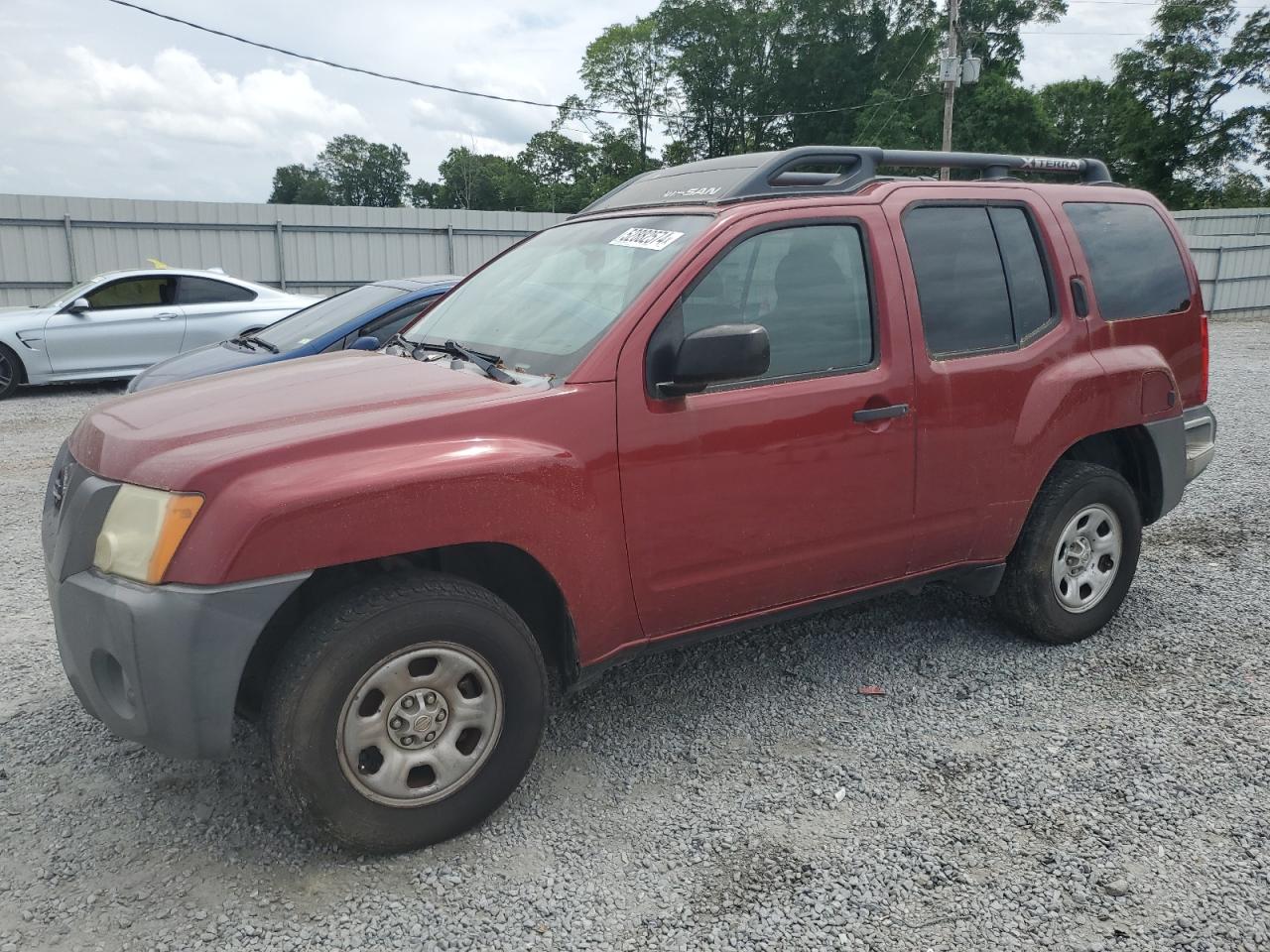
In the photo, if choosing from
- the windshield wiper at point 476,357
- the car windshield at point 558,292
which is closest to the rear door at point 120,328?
the car windshield at point 558,292

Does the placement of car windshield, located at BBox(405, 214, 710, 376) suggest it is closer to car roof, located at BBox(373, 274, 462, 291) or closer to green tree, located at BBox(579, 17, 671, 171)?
car roof, located at BBox(373, 274, 462, 291)

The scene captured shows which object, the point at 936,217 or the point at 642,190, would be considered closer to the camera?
the point at 936,217

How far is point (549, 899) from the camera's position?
2684 millimetres

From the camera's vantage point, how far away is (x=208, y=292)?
11.8 m

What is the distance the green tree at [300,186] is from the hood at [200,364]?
87.7 meters

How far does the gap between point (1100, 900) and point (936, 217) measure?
7.87 ft

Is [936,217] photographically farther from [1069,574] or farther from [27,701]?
[27,701]

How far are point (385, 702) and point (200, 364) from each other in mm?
5738

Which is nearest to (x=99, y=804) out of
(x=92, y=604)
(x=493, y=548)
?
(x=92, y=604)

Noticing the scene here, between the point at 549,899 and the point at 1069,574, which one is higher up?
the point at 1069,574

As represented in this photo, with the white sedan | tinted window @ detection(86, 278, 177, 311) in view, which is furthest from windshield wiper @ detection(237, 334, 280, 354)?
tinted window @ detection(86, 278, 177, 311)

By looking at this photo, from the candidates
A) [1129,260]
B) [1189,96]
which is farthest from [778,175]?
[1189,96]

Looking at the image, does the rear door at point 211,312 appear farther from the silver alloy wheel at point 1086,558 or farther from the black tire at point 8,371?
the silver alloy wheel at point 1086,558

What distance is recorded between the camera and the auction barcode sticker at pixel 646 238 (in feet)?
11.1
